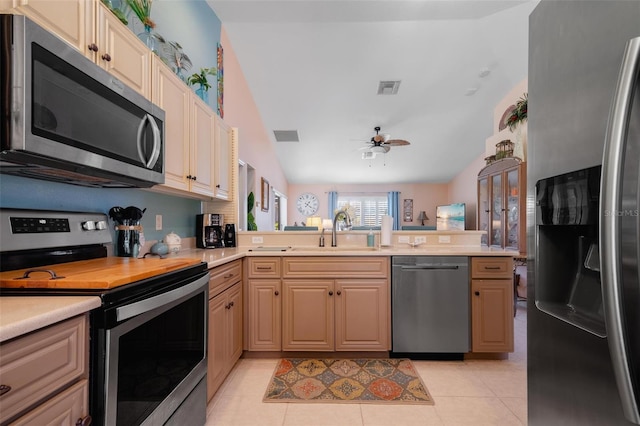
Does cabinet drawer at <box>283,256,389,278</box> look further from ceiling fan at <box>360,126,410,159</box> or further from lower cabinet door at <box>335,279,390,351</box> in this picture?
ceiling fan at <box>360,126,410,159</box>

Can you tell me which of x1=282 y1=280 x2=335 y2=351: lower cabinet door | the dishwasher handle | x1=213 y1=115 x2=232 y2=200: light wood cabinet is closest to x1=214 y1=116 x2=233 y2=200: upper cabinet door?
x1=213 y1=115 x2=232 y2=200: light wood cabinet

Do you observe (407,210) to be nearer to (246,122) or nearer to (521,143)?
(521,143)

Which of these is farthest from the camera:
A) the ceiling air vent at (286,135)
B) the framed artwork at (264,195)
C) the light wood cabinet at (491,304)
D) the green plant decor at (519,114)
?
the ceiling air vent at (286,135)

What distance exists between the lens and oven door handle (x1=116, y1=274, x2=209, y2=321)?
0.91 meters

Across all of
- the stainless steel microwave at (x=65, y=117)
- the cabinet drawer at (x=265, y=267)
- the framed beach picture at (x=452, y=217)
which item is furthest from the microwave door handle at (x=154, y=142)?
the framed beach picture at (x=452, y=217)

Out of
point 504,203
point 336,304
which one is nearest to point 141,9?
point 336,304

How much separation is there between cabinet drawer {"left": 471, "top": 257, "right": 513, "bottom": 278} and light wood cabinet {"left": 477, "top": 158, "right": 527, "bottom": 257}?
141cm

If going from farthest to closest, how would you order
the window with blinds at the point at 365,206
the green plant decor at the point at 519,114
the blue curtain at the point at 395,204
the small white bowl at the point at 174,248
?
1. the window with blinds at the point at 365,206
2. the blue curtain at the point at 395,204
3. the green plant decor at the point at 519,114
4. the small white bowl at the point at 174,248

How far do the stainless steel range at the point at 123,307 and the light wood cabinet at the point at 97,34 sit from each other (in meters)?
0.70

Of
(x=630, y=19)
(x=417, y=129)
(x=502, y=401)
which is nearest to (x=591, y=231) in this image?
(x=630, y=19)

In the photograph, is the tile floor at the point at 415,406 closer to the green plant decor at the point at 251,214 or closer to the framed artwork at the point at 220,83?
the green plant decor at the point at 251,214

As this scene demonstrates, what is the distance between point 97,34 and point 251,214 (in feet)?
10.8

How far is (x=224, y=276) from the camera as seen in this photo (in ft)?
6.18

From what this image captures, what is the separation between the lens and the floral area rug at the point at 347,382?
1808mm
